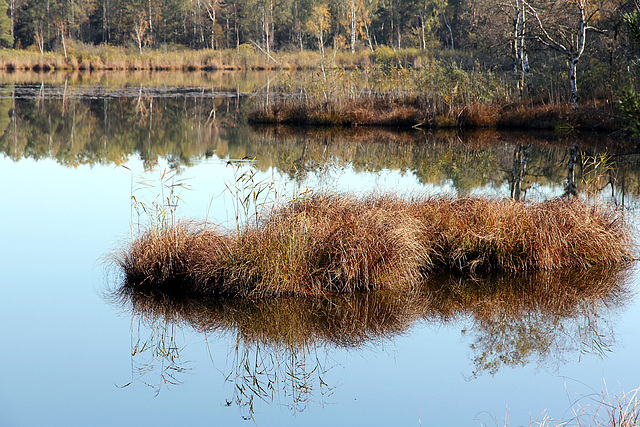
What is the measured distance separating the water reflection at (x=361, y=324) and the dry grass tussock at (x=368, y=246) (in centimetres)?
20

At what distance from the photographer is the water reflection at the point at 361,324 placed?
492 centimetres

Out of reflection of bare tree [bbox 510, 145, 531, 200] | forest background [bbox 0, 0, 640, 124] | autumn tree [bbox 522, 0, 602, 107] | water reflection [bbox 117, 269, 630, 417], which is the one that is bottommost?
water reflection [bbox 117, 269, 630, 417]

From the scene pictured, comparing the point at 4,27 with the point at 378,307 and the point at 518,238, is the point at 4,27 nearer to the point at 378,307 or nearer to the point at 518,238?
the point at 518,238

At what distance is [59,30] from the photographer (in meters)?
56.1

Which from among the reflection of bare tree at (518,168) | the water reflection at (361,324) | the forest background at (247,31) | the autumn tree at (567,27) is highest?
the forest background at (247,31)

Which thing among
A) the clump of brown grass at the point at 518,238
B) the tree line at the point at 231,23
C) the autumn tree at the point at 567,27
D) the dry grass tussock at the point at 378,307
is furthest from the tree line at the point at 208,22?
the dry grass tussock at the point at 378,307

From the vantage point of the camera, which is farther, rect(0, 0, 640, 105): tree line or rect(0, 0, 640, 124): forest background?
rect(0, 0, 640, 105): tree line

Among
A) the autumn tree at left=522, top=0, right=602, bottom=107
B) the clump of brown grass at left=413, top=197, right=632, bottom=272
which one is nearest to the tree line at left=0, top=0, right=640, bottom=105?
the autumn tree at left=522, top=0, right=602, bottom=107

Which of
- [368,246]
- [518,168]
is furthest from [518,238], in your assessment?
[518,168]

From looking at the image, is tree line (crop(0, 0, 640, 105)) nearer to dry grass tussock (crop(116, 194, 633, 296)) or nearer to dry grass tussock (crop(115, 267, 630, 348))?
dry grass tussock (crop(116, 194, 633, 296))

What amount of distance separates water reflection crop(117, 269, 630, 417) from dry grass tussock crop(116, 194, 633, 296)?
199mm

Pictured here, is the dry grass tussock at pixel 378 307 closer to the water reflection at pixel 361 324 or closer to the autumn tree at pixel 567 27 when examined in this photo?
the water reflection at pixel 361 324

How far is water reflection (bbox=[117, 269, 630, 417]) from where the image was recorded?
4.92m

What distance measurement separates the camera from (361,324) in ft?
18.9
